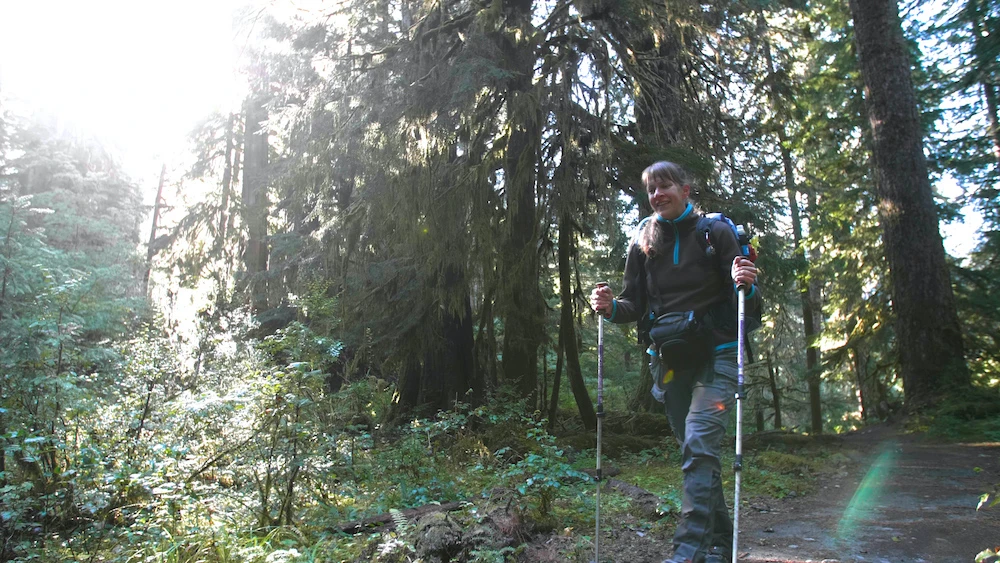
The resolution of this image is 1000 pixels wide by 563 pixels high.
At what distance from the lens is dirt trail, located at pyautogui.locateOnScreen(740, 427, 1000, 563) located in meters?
3.54

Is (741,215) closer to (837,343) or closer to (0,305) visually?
(837,343)

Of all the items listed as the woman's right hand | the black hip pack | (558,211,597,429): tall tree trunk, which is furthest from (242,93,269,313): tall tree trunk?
the black hip pack

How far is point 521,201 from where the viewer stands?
7809mm

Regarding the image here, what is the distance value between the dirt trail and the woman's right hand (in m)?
1.50

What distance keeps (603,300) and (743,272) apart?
2.56ft

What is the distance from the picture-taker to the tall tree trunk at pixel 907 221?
8156 millimetres

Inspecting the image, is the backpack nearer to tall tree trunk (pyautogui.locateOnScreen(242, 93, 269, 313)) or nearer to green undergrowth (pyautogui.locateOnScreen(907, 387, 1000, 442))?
green undergrowth (pyautogui.locateOnScreen(907, 387, 1000, 442))

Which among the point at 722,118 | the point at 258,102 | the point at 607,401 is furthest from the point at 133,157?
the point at 722,118

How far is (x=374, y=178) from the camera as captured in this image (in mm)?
7656

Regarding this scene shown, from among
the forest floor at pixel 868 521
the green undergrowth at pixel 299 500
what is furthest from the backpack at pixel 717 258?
the green undergrowth at pixel 299 500

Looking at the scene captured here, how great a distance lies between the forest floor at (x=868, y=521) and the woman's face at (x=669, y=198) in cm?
Answer: 187

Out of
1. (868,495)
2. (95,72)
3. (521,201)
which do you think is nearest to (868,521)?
(868,495)

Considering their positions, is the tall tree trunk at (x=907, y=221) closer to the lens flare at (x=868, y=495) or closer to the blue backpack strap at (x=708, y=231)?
the lens flare at (x=868, y=495)

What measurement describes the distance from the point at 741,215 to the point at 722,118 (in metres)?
2.01
